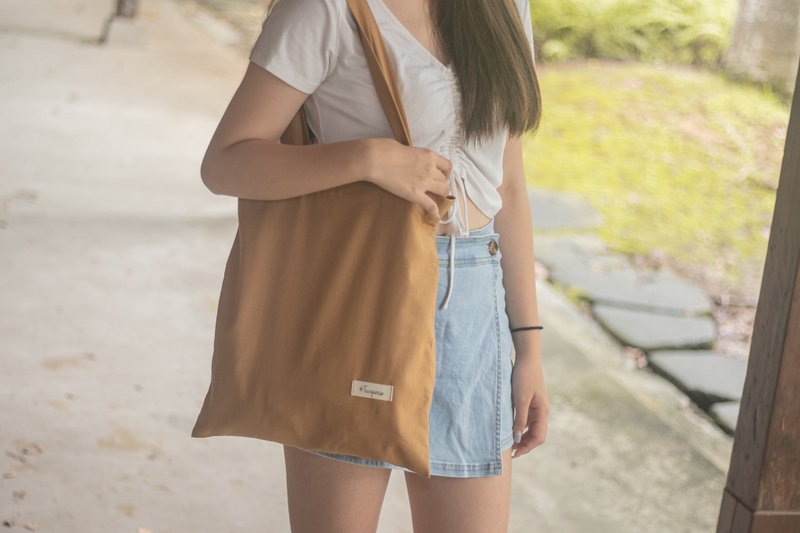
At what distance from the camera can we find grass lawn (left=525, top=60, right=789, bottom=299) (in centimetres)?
650

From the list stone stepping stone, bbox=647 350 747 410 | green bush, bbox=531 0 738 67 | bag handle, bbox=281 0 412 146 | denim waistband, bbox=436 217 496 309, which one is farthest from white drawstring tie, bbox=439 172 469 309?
green bush, bbox=531 0 738 67

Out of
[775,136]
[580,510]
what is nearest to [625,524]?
[580,510]

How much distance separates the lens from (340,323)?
1.36m

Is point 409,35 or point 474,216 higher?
point 409,35

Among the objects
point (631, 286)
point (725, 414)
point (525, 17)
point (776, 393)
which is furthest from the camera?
point (631, 286)

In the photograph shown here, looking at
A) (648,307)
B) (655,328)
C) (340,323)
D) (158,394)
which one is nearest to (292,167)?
(340,323)

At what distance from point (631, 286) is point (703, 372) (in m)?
1.05

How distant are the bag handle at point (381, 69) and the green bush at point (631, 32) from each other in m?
10.1

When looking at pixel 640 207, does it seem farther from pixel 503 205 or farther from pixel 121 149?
pixel 503 205

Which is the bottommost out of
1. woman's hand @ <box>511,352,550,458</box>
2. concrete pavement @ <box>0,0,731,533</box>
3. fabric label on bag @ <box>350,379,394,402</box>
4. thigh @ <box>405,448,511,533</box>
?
concrete pavement @ <box>0,0,731,533</box>

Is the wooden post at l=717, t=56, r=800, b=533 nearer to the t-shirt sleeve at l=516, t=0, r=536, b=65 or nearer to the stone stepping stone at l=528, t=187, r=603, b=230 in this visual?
the t-shirt sleeve at l=516, t=0, r=536, b=65

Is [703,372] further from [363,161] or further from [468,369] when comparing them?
[363,161]

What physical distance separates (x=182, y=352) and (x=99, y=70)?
5.81 metres

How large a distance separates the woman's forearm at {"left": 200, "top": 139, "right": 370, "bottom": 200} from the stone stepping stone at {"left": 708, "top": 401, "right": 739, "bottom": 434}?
291 cm
